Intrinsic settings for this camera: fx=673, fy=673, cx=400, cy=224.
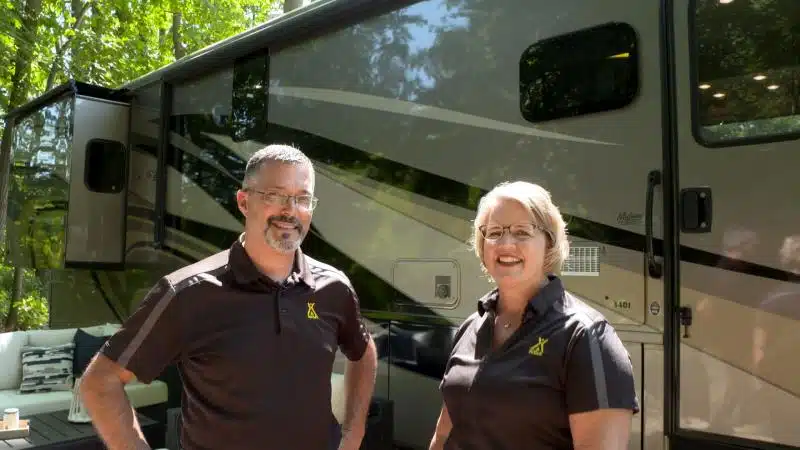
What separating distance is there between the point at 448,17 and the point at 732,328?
2.03 metres

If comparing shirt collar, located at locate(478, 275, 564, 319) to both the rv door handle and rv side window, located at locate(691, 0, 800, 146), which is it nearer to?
the rv door handle

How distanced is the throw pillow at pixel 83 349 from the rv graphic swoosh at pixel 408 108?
285 cm

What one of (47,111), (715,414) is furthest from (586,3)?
(47,111)

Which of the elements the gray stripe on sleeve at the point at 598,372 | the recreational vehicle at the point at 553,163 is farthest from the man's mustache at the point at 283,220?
the recreational vehicle at the point at 553,163

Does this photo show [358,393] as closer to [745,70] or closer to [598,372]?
[598,372]

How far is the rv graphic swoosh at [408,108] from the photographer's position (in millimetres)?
3049

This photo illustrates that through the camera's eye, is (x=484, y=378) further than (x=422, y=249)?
No

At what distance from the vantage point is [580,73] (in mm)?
2912

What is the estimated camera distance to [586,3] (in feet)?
9.59

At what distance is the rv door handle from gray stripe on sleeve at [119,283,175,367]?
1.76 metres

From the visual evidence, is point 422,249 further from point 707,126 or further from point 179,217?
point 179,217

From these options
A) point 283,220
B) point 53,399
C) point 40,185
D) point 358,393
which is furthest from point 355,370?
point 40,185

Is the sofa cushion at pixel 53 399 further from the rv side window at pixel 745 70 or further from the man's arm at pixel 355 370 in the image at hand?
the rv side window at pixel 745 70

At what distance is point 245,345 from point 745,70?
6.63ft
